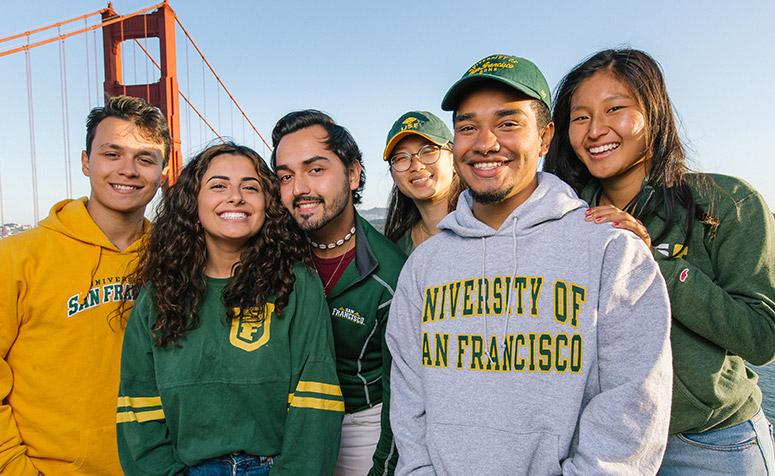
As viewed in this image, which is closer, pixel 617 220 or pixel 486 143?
pixel 617 220

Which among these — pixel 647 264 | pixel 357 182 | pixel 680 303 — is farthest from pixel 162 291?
pixel 680 303

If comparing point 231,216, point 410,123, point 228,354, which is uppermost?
point 410,123

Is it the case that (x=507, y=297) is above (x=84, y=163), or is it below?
below

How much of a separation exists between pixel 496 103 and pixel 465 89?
0.40 feet

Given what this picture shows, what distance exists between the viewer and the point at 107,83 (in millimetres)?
12312

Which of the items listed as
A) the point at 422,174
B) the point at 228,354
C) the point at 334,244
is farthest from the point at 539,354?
the point at 422,174

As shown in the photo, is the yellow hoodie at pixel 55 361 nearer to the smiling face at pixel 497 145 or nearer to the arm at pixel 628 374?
the smiling face at pixel 497 145

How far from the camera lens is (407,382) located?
145 centimetres

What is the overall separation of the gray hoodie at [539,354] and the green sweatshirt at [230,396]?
0.36m

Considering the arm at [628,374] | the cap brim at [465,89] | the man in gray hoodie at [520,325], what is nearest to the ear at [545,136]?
the man in gray hoodie at [520,325]

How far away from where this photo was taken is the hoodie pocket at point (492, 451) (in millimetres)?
1186

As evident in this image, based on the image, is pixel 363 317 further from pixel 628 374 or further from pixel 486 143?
pixel 628 374

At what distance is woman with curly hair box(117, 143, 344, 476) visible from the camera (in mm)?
1596

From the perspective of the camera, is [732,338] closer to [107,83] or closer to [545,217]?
[545,217]
